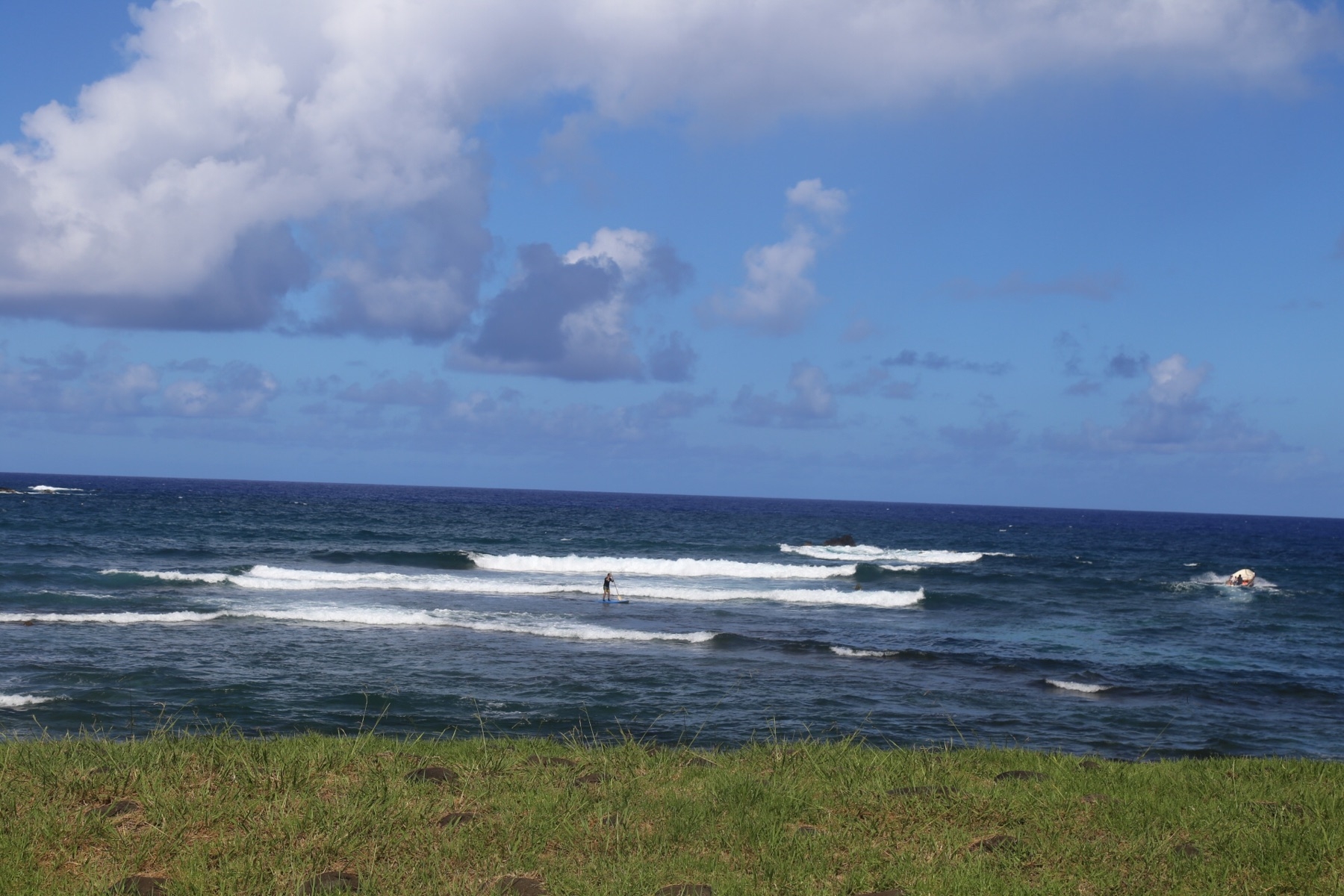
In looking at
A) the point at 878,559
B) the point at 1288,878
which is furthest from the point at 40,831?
the point at 878,559

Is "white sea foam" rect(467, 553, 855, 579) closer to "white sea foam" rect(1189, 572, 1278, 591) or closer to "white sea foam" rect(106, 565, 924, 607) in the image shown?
"white sea foam" rect(106, 565, 924, 607)

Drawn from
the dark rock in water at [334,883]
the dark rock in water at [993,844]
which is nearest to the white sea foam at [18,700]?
the dark rock in water at [334,883]

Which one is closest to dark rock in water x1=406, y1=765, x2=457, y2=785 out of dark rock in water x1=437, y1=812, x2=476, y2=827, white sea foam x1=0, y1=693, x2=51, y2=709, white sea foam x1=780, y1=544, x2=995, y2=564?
dark rock in water x1=437, y1=812, x2=476, y2=827

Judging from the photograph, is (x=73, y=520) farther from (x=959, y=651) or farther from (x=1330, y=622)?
(x=1330, y=622)

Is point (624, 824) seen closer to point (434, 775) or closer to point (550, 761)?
point (434, 775)

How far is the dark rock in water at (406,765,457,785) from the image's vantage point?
700 centimetres

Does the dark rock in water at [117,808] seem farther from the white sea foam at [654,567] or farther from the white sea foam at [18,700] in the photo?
the white sea foam at [654,567]

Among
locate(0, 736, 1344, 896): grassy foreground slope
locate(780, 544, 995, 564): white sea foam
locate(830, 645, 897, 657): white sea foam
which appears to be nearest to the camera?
locate(0, 736, 1344, 896): grassy foreground slope

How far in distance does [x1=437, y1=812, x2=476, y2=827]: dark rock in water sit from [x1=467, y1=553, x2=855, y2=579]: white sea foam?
36.3m

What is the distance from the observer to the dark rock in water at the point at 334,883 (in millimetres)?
5141

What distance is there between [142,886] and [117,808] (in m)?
1.18

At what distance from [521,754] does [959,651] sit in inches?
696

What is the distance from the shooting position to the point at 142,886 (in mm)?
5152

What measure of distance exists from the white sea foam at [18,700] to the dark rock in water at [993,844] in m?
14.5
